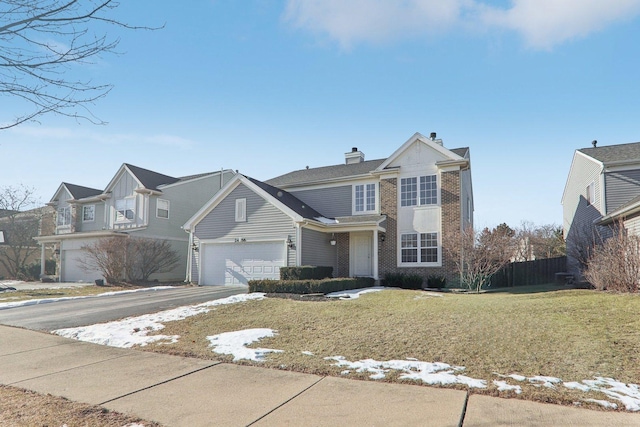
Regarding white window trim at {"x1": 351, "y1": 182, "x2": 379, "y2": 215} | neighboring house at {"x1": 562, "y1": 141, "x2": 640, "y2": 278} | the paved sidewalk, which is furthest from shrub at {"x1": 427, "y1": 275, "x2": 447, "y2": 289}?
the paved sidewalk

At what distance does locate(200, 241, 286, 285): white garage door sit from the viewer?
736 inches

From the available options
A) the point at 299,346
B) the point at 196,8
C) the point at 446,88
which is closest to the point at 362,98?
the point at 446,88

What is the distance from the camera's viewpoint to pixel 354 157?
24.5 m

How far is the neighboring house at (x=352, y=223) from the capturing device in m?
18.4

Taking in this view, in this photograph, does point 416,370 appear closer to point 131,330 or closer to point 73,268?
point 131,330

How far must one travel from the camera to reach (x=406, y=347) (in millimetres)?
6586

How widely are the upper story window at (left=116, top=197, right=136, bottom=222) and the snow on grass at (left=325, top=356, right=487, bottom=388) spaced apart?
23757mm

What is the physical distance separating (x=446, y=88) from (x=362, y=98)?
9.84ft

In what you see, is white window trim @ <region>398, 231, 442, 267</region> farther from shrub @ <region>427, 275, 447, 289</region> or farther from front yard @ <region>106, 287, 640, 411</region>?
front yard @ <region>106, 287, 640, 411</region>

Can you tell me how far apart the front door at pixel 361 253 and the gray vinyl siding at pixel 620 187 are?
10.5 m

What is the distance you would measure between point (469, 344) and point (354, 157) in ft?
61.6

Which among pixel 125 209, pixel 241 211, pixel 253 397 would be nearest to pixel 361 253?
pixel 241 211

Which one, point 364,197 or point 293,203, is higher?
point 364,197

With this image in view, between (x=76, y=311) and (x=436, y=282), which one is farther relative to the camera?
(x=436, y=282)
